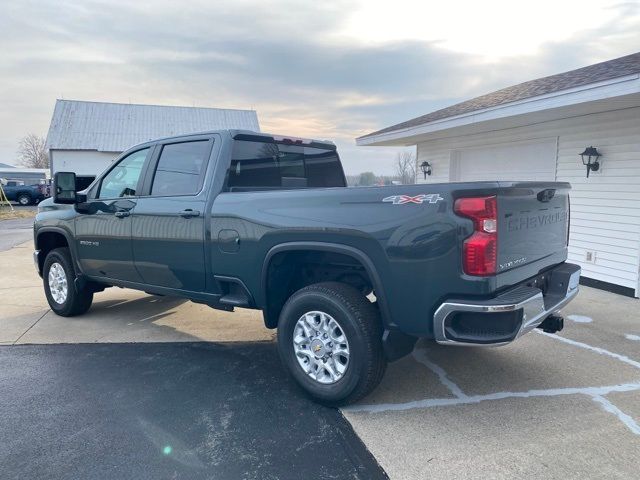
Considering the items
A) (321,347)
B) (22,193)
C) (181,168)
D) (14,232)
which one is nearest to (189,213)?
(181,168)

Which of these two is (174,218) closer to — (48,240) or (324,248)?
(324,248)

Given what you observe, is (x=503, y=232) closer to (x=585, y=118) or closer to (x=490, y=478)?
(x=490, y=478)

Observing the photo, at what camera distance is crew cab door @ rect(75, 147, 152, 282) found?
15.5 feet

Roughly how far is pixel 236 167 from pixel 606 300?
5672 mm

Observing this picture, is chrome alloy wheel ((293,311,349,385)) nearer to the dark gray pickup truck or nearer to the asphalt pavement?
the dark gray pickup truck

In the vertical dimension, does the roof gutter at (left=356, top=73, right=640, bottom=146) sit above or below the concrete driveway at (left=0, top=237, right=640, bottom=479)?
above

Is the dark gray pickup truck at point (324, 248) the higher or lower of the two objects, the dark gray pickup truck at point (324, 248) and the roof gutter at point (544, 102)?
the lower

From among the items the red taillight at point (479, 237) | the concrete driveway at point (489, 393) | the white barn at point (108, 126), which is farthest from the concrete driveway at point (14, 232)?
the red taillight at point (479, 237)

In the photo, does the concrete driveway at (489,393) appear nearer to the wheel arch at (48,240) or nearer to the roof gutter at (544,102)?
the wheel arch at (48,240)

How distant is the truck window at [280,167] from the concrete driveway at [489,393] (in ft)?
5.69

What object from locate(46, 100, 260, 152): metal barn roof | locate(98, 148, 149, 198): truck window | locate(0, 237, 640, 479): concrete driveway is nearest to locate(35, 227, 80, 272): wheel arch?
locate(0, 237, 640, 479): concrete driveway

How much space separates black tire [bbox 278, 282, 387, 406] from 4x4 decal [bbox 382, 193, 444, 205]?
77 centimetres

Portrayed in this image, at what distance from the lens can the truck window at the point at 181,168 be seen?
4.21m

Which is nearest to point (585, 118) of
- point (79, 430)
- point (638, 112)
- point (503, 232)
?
point (638, 112)
